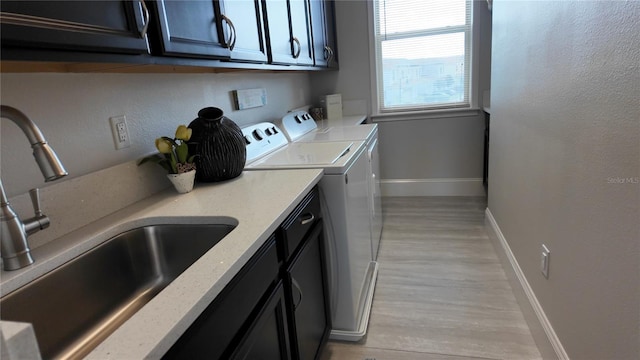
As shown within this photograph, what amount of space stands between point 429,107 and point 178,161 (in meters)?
2.79

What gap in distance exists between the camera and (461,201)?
11.5 feet

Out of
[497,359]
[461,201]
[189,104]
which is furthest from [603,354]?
[461,201]

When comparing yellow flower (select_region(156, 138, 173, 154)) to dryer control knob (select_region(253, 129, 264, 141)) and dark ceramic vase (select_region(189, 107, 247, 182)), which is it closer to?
dark ceramic vase (select_region(189, 107, 247, 182))

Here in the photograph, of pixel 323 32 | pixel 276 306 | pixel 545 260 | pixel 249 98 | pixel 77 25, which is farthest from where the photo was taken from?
pixel 323 32

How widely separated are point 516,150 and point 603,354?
1100 mm

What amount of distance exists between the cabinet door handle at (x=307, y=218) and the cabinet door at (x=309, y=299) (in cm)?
6

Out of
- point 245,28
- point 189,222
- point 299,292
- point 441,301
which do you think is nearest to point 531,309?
point 441,301

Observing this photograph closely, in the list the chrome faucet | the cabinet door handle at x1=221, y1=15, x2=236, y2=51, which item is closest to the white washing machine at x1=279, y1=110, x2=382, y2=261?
the cabinet door handle at x1=221, y1=15, x2=236, y2=51

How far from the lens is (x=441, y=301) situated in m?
2.02

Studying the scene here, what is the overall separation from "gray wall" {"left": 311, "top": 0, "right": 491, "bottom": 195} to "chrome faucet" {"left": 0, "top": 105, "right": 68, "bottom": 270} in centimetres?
311

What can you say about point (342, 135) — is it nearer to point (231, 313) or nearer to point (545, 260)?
point (545, 260)

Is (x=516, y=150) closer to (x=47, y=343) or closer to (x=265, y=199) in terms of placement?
(x=265, y=199)

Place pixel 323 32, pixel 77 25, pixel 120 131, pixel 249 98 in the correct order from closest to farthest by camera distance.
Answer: pixel 77 25 < pixel 120 131 < pixel 249 98 < pixel 323 32

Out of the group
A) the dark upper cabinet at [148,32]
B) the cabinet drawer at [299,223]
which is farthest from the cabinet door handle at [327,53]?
the cabinet drawer at [299,223]
